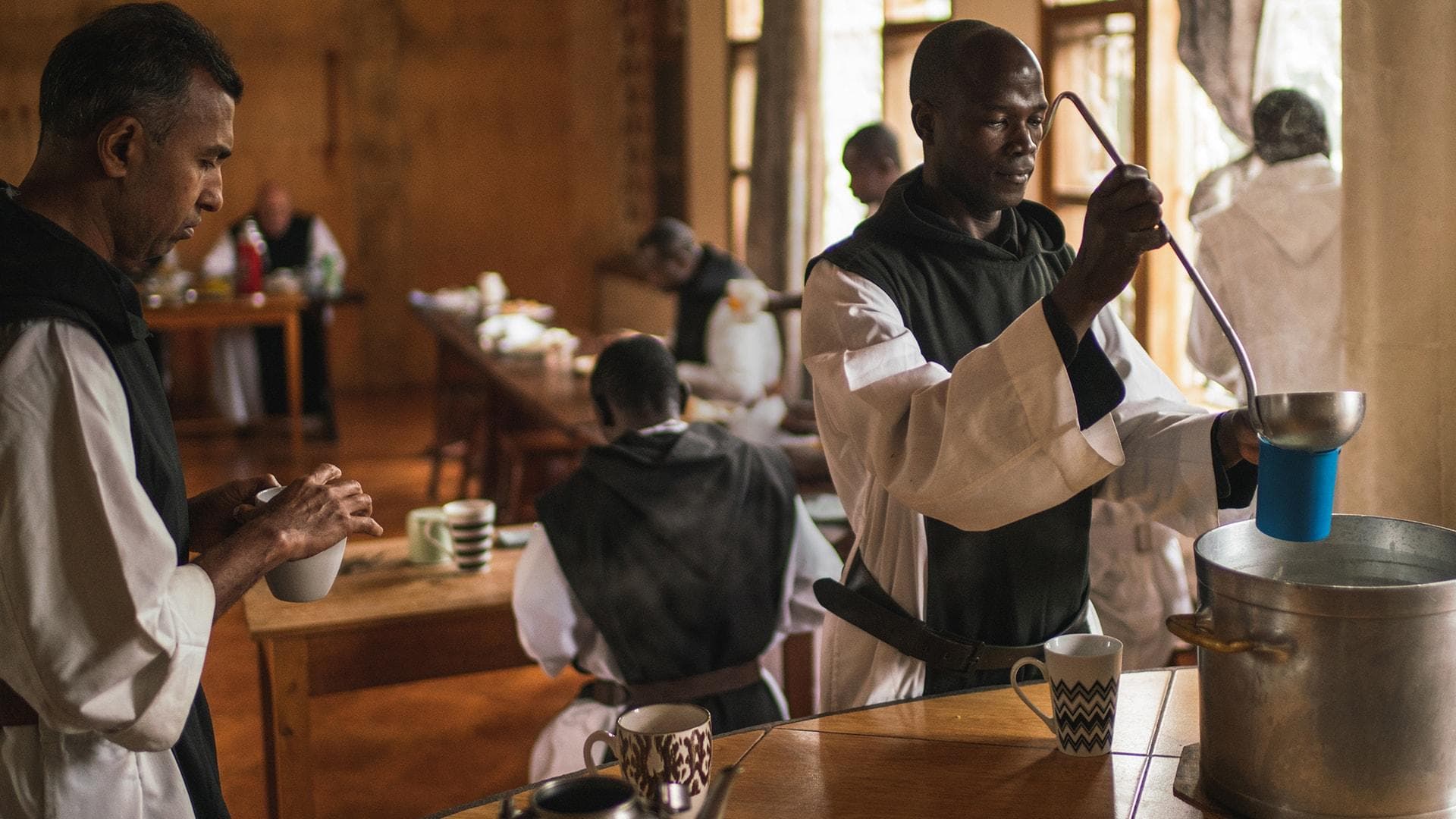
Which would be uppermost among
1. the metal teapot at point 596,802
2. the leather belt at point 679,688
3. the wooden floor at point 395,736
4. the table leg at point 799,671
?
the metal teapot at point 596,802

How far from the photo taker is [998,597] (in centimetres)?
176

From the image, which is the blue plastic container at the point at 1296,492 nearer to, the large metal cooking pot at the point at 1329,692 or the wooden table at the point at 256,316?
the large metal cooking pot at the point at 1329,692

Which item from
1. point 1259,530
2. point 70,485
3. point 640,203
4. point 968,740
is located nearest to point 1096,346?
point 1259,530

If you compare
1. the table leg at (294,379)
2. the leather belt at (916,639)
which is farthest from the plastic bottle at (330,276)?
the leather belt at (916,639)

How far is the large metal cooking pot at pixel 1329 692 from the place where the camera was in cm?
114

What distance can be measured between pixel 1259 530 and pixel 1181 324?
3183 millimetres

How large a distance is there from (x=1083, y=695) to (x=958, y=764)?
0.14 meters

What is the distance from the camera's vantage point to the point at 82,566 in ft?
4.22

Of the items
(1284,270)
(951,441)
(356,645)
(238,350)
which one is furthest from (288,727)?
(238,350)

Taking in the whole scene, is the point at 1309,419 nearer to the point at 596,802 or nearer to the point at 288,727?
the point at 596,802

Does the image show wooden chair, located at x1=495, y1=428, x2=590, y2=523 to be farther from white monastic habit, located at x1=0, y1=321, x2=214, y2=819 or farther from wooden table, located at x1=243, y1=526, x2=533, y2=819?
white monastic habit, located at x1=0, y1=321, x2=214, y2=819

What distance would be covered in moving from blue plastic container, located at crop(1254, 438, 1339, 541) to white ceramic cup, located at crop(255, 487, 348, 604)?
0.98m

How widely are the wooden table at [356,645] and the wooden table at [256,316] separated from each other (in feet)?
15.9

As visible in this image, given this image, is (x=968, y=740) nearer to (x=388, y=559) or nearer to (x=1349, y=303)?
(x=1349, y=303)
